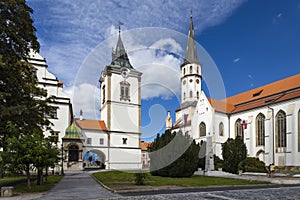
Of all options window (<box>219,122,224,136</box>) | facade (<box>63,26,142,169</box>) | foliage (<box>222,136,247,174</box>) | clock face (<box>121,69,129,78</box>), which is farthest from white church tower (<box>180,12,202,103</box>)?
foliage (<box>222,136,247,174</box>)

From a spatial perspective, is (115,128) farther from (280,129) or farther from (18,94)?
(18,94)

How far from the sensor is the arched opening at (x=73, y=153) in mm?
43066

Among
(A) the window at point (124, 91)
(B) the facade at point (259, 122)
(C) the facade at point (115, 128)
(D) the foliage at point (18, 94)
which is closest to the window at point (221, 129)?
(B) the facade at point (259, 122)

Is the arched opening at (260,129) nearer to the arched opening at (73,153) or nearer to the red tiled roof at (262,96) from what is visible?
the red tiled roof at (262,96)

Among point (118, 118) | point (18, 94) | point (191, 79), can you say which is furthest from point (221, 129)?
point (18, 94)

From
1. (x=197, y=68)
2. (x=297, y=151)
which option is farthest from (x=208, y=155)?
(x=197, y=68)

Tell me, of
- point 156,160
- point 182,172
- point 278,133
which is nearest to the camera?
point 182,172

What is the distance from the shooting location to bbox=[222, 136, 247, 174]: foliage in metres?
30.1

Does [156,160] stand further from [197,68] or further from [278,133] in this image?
[197,68]

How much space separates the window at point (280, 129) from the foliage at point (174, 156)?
18.7 metres

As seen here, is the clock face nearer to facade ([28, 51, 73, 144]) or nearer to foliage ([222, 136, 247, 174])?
facade ([28, 51, 73, 144])

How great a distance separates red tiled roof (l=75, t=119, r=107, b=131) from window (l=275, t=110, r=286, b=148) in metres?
29.6

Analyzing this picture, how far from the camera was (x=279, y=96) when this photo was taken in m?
41.3

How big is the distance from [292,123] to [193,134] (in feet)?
64.0
